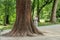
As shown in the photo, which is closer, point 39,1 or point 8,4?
point 8,4

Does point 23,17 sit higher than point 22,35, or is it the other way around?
point 23,17

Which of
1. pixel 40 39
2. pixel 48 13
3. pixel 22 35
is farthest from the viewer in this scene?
pixel 48 13

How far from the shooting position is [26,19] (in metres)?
17.1

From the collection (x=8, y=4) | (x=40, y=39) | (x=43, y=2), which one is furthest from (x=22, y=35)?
(x=43, y=2)

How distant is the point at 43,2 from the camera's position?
133ft

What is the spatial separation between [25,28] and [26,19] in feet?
2.52

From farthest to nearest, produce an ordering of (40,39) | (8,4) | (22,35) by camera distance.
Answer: (8,4) < (22,35) < (40,39)

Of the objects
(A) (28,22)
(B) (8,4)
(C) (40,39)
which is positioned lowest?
(C) (40,39)

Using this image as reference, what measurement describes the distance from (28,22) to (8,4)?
2097 cm

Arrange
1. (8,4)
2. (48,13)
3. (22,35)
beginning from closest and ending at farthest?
1. (22,35)
2. (8,4)
3. (48,13)

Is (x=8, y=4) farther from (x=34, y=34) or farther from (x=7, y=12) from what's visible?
(x=34, y=34)

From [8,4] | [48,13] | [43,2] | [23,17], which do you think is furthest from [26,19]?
[48,13]

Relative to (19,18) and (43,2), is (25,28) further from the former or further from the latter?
(43,2)

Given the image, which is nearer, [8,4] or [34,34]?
[34,34]
